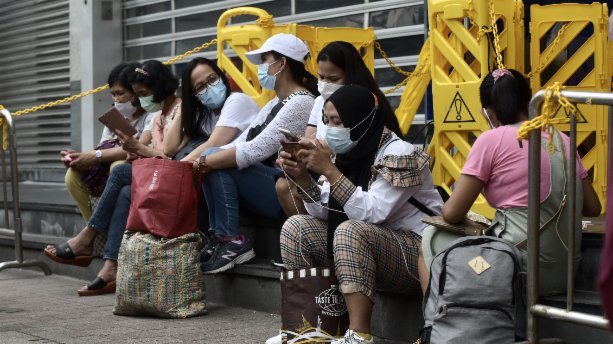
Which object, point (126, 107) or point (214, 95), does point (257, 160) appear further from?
point (126, 107)

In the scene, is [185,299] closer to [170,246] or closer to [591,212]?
[170,246]

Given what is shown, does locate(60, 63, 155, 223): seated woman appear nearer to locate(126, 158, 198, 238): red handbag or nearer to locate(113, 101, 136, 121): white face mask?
locate(113, 101, 136, 121): white face mask

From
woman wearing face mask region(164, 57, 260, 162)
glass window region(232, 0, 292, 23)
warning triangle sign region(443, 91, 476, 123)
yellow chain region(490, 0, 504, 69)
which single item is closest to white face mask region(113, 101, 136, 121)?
woman wearing face mask region(164, 57, 260, 162)

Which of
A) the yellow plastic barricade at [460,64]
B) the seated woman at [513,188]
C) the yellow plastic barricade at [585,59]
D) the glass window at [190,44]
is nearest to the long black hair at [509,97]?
the seated woman at [513,188]

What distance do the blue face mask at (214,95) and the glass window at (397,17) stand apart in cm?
226

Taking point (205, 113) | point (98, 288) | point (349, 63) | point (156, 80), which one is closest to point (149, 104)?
point (156, 80)

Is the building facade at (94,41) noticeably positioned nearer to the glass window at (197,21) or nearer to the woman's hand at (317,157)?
the glass window at (197,21)

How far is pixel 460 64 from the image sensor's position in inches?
253

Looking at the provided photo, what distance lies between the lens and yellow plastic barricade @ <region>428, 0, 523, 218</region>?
634 cm

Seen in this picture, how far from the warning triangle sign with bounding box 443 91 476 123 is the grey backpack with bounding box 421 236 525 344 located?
2107 mm

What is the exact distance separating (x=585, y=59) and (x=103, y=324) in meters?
3.15

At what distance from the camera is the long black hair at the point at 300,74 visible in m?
6.56

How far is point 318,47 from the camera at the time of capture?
760 cm

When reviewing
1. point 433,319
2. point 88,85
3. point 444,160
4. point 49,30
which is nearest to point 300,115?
point 444,160
